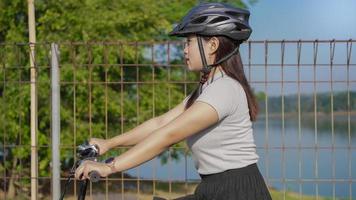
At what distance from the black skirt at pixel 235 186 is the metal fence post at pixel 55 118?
3.67m

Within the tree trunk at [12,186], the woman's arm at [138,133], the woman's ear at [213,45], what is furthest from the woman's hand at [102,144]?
the tree trunk at [12,186]

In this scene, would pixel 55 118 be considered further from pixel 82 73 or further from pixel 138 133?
pixel 82 73

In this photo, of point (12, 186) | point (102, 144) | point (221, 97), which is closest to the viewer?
point (221, 97)

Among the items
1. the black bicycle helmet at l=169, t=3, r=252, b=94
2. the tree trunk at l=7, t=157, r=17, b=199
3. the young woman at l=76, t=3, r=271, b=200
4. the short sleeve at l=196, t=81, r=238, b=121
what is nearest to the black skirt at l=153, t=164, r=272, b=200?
the young woman at l=76, t=3, r=271, b=200

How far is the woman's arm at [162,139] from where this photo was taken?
2510mm

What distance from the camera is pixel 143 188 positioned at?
9.16 meters

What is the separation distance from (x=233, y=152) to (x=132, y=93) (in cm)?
920

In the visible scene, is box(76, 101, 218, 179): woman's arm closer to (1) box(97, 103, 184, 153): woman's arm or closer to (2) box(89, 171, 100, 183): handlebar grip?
(2) box(89, 171, 100, 183): handlebar grip

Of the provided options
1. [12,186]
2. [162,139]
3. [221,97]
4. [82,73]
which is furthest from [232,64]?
[12,186]

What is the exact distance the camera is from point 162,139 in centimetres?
253

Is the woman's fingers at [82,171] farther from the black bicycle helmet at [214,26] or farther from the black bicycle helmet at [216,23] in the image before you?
the black bicycle helmet at [216,23]

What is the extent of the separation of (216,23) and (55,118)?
3.74 m

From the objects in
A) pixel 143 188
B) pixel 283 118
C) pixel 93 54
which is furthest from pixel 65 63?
pixel 283 118

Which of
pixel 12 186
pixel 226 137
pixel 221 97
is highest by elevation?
pixel 221 97
